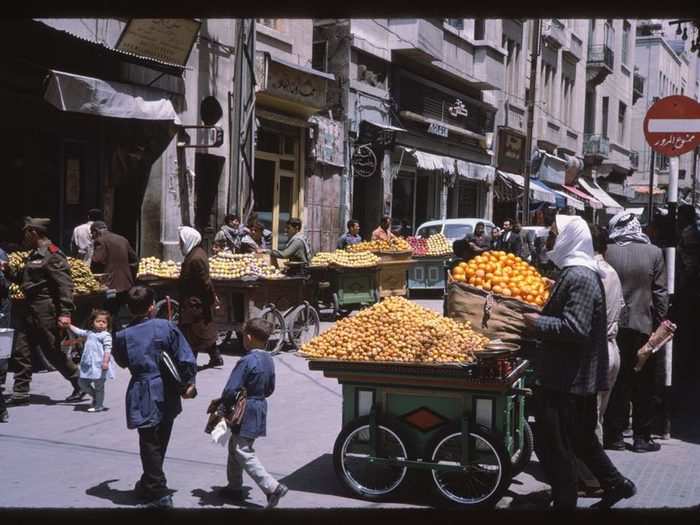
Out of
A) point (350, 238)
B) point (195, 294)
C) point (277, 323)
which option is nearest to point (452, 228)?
point (350, 238)

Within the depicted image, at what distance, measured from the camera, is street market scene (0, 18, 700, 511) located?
5.80 metres

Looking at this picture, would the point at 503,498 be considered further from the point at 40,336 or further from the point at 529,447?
the point at 40,336

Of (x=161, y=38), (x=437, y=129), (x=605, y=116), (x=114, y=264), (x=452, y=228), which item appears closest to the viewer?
(x=114, y=264)

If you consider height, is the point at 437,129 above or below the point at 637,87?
below

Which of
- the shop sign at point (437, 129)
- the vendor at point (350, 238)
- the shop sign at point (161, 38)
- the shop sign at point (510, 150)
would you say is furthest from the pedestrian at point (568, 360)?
the shop sign at point (510, 150)

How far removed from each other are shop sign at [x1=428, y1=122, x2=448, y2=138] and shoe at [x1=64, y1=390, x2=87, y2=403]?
1971 cm

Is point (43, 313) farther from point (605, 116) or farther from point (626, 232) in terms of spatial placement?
point (605, 116)

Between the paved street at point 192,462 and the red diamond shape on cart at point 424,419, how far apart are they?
1.63 feet

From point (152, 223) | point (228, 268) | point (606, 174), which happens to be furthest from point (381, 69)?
point (606, 174)

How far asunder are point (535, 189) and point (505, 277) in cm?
2940

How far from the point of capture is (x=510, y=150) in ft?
116

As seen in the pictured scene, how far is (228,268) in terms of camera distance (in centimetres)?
1186

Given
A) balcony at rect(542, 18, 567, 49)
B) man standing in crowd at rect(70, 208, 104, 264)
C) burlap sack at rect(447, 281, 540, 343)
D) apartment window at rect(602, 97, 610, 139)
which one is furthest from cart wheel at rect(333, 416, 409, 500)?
apartment window at rect(602, 97, 610, 139)

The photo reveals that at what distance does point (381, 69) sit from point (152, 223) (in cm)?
1035
